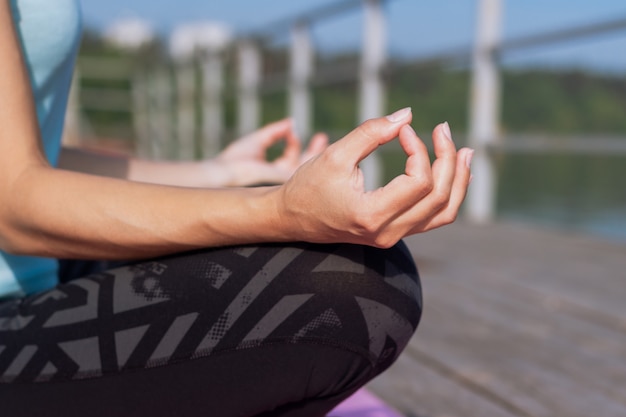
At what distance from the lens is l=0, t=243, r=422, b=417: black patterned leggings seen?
630mm

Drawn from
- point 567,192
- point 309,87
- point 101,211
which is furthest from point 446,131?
point 309,87

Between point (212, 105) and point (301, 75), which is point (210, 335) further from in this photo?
point (212, 105)

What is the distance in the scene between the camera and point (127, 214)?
619 mm

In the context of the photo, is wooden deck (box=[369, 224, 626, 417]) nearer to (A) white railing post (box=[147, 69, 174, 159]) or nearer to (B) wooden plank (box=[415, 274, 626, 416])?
(B) wooden plank (box=[415, 274, 626, 416])

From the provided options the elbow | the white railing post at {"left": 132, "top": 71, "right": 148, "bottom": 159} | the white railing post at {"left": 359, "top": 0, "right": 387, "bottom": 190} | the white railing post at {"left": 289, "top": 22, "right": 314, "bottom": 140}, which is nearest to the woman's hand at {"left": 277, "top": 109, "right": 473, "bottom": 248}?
the elbow

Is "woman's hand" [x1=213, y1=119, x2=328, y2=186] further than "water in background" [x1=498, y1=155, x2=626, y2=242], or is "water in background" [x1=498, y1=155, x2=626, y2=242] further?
"water in background" [x1=498, y1=155, x2=626, y2=242]

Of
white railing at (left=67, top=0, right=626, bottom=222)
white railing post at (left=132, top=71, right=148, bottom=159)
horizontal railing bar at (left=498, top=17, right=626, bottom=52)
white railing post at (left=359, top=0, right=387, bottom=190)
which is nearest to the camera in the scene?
horizontal railing bar at (left=498, top=17, right=626, bottom=52)

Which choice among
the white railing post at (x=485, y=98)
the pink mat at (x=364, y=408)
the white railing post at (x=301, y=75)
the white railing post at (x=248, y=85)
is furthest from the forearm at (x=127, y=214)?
the white railing post at (x=248, y=85)

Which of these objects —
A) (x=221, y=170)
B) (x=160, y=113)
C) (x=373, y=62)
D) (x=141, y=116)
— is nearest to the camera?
(x=221, y=170)

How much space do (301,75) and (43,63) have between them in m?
3.74

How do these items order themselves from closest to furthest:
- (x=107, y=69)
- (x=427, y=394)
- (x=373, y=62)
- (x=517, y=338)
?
(x=427, y=394) < (x=517, y=338) < (x=373, y=62) < (x=107, y=69)

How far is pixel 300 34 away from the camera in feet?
14.6

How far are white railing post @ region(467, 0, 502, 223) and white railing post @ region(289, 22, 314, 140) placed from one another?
53.2 inches

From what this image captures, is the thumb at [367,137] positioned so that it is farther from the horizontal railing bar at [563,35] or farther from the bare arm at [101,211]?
the horizontal railing bar at [563,35]
